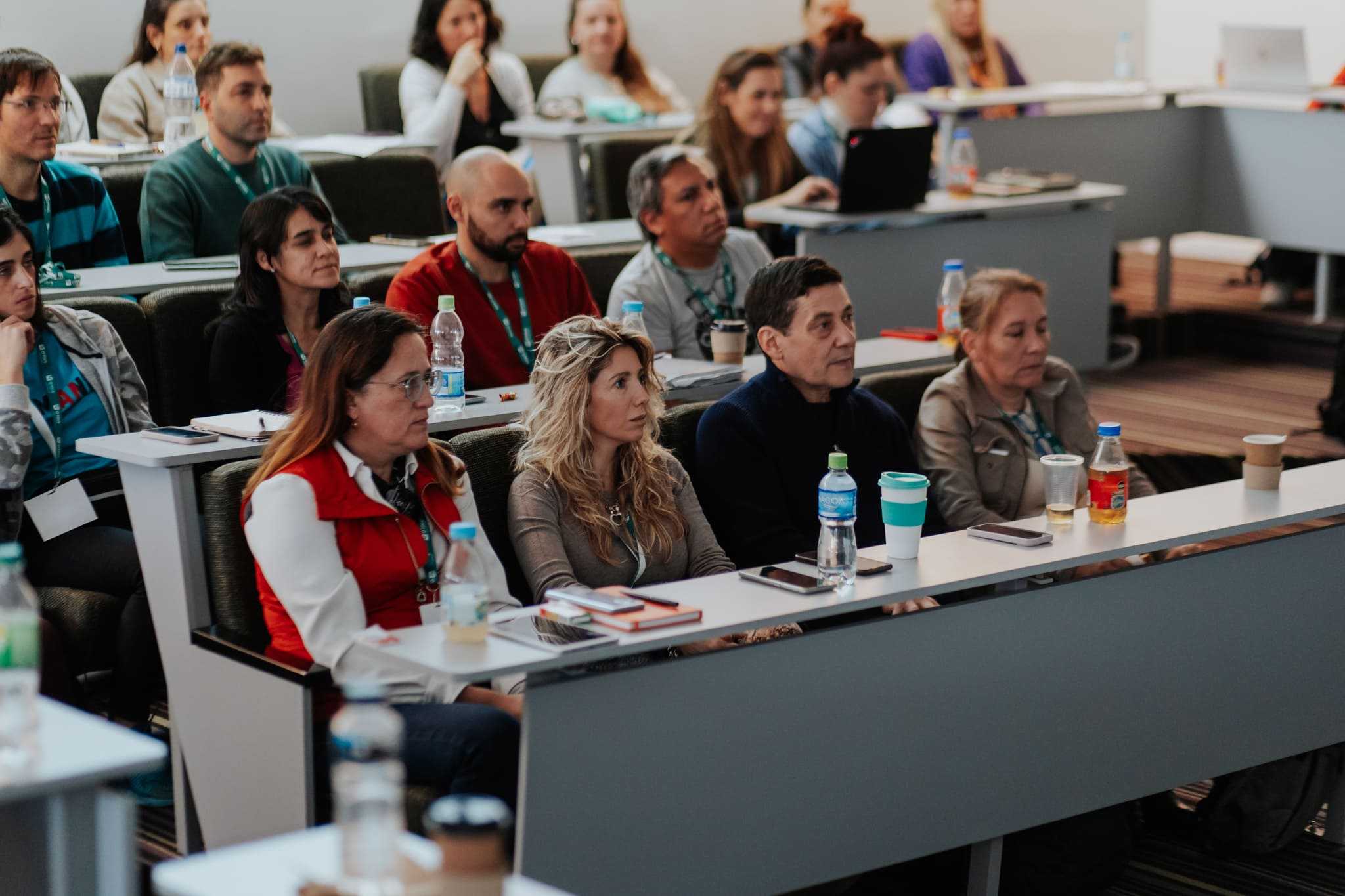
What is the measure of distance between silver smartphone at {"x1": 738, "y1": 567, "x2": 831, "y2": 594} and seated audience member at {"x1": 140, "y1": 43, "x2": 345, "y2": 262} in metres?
2.48

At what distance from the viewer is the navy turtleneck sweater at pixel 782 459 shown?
315 cm

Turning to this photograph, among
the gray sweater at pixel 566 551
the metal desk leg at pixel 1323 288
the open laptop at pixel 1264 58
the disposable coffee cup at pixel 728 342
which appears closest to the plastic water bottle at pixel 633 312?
the disposable coffee cup at pixel 728 342

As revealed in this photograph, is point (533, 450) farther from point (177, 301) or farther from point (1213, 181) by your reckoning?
point (1213, 181)

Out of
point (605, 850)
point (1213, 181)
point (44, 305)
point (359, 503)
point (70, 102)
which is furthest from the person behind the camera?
point (1213, 181)

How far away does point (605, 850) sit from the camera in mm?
2299

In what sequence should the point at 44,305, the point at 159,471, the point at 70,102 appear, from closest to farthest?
1. the point at 159,471
2. the point at 44,305
3. the point at 70,102

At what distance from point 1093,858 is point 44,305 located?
2.27m

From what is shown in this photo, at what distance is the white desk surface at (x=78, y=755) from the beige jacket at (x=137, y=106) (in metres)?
4.30

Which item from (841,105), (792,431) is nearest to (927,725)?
(792,431)

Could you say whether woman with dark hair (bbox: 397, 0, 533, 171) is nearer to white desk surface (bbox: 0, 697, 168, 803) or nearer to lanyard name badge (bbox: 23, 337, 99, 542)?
lanyard name badge (bbox: 23, 337, 99, 542)

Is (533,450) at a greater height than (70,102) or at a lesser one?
lesser

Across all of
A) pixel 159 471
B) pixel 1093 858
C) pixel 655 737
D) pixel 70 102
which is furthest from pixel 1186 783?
pixel 70 102

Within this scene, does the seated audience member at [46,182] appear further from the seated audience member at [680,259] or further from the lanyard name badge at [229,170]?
the seated audience member at [680,259]

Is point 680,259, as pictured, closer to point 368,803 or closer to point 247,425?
point 247,425
